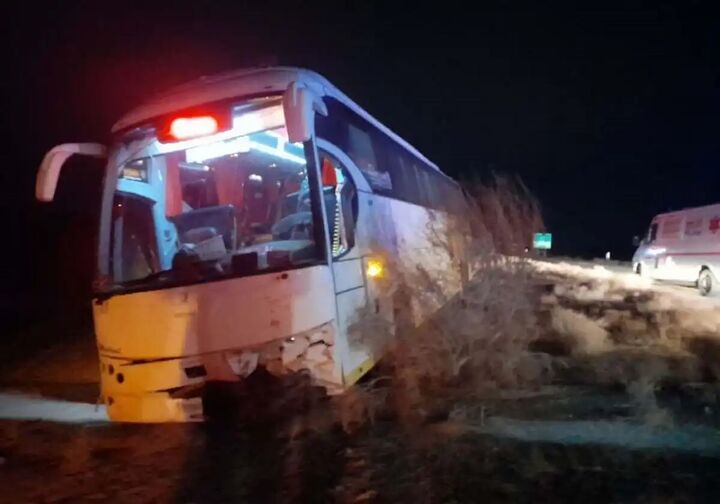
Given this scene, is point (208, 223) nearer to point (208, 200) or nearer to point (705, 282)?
point (208, 200)

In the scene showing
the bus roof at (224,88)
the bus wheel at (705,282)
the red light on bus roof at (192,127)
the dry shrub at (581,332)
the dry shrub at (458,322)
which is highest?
the bus roof at (224,88)

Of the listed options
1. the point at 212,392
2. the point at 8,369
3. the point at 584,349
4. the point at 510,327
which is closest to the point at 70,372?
the point at 8,369

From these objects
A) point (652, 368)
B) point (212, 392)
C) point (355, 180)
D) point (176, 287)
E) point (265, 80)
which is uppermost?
point (265, 80)

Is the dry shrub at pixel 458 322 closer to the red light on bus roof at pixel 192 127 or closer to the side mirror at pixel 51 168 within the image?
the red light on bus roof at pixel 192 127

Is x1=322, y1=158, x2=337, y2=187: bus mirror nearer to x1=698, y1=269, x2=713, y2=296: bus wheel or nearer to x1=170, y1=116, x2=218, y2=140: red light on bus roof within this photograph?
x1=170, y1=116, x2=218, y2=140: red light on bus roof

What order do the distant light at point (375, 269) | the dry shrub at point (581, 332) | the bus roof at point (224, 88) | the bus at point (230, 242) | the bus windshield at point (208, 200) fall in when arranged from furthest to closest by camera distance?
the dry shrub at point (581, 332)
the distant light at point (375, 269)
the bus windshield at point (208, 200)
the bus roof at point (224, 88)
the bus at point (230, 242)

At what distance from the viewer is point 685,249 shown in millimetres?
22719

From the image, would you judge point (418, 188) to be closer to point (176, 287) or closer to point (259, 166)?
→ point (259, 166)

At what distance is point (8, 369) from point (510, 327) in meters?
8.25

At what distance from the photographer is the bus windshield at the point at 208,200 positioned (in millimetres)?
8219

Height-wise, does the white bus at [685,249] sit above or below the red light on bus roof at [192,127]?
below

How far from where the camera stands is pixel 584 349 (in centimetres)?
1175

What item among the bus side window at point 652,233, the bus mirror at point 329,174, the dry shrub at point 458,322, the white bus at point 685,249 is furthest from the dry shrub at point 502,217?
the bus side window at point 652,233

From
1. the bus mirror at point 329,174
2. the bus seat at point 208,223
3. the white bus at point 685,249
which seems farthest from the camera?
the white bus at point 685,249
